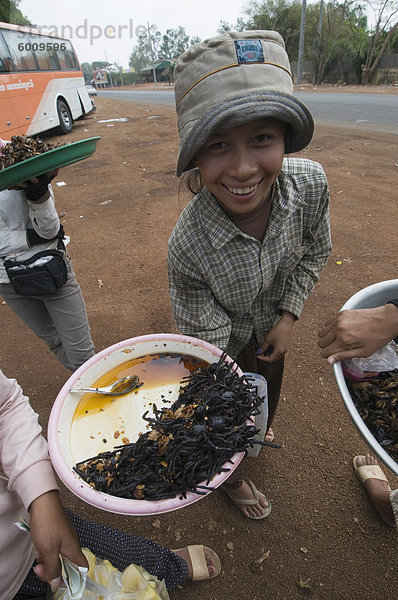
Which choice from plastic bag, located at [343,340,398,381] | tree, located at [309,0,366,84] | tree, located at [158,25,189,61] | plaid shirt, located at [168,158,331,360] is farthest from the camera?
tree, located at [158,25,189,61]

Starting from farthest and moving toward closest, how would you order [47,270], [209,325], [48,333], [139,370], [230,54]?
[48,333]
[47,270]
[209,325]
[139,370]
[230,54]

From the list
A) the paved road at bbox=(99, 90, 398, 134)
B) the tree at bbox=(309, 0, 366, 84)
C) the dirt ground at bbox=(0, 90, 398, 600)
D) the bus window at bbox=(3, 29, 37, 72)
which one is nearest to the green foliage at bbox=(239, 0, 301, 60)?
the tree at bbox=(309, 0, 366, 84)

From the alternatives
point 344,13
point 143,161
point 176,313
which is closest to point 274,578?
point 176,313

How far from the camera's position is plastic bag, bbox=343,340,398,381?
1.35 metres

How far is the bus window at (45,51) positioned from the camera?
10953mm

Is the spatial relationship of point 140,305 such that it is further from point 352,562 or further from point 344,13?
point 344,13

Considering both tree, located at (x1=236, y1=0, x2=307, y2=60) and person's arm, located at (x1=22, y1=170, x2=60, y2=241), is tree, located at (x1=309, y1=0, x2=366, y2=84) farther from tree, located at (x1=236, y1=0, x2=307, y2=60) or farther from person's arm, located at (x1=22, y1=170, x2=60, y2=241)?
person's arm, located at (x1=22, y1=170, x2=60, y2=241)

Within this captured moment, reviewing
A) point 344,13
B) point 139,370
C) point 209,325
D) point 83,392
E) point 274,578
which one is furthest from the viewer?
point 344,13

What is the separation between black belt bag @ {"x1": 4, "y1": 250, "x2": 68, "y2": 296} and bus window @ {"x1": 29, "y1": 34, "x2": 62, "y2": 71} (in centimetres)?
1200

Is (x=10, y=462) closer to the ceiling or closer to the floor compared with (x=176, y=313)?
closer to the floor

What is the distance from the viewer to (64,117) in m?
12.8

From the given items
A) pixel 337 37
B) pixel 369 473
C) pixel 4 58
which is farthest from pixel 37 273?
pixel 337 37

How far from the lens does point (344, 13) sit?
29078 millimetres

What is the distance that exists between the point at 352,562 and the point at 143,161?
8.99 m
